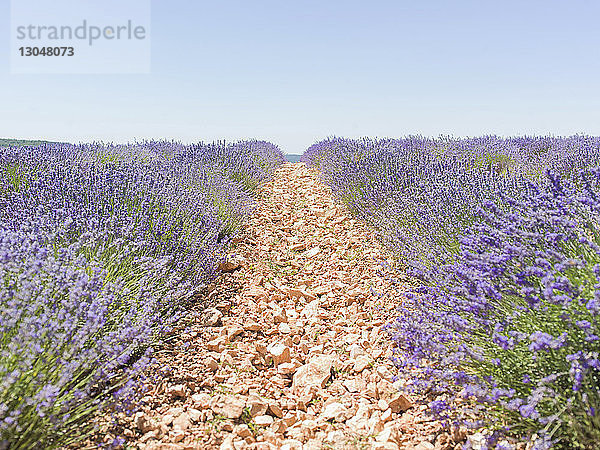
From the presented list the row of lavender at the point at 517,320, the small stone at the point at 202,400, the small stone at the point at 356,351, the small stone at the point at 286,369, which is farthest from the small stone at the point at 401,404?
the small stone at the point at 202,400

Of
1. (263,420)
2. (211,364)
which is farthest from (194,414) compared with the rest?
(211,364)

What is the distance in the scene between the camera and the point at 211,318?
264 centimetres

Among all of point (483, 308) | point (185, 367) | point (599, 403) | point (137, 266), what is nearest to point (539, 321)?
point (483, 308)

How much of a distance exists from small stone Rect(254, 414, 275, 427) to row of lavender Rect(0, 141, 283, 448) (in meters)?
0.54

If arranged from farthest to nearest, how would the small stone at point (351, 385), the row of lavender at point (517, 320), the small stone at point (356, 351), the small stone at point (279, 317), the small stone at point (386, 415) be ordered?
the small stone at point (279, 317) < the small stone at point (356, 351) < the small stone at point (351, 385) < the small stone at point (386, 415) < the row of lavender at point (517, 320)

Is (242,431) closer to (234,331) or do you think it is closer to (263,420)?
(263,420)

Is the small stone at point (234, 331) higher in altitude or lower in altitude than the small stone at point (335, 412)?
higher

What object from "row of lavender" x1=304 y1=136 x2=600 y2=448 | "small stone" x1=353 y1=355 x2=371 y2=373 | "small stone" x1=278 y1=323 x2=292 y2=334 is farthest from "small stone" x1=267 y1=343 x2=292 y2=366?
"row of lavender" x1=304 y1=136 x2=600 y2=448

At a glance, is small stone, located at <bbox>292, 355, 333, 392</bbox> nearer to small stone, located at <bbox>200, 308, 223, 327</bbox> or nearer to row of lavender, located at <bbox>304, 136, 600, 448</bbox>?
row of lavender, located at <bbox>304, 136, 600, 448</bbox>

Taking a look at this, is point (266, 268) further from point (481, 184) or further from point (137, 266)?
point (481, 184)

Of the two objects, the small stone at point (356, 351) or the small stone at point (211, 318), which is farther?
the small stone at point (211, 318)

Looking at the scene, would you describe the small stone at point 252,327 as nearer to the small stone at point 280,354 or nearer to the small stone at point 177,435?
the small stone at point 280,354

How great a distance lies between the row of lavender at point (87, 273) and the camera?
4.41ft

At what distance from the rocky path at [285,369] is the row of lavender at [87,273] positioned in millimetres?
203
